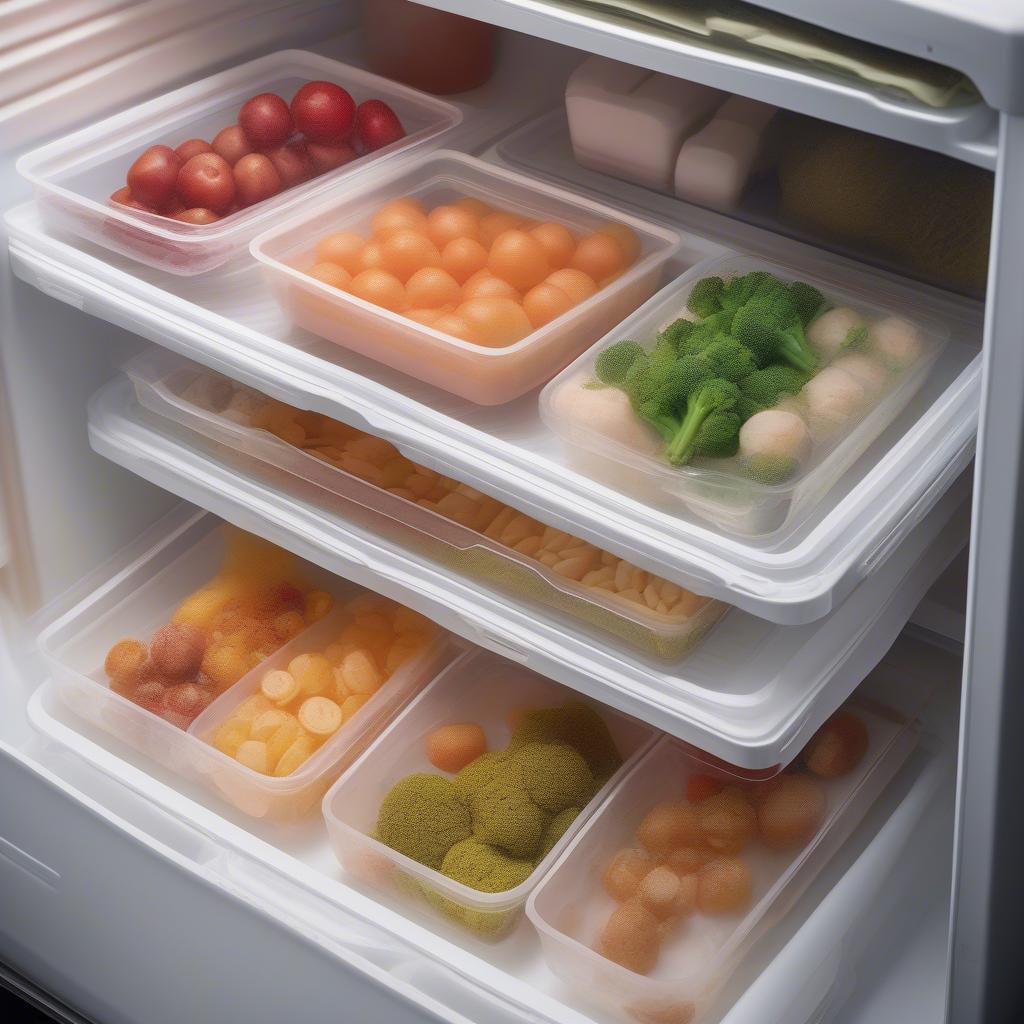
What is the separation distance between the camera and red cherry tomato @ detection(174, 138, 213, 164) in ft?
3.89

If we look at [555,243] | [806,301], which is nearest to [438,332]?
[555,243]

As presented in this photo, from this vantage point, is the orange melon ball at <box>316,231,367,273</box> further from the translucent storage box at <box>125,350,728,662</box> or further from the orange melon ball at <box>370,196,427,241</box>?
the translucent storage box at <box>125,350,728,662</box>

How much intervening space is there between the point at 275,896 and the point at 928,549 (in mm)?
592

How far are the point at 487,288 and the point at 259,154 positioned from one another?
286mm

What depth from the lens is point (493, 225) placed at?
1140 mm

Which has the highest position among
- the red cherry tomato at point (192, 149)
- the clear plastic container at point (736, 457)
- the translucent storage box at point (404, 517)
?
the red cherry tomato at point (192, 149)

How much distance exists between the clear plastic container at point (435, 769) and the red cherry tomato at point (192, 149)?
50 cm

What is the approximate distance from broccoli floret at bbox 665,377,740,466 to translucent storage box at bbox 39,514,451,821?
46cm

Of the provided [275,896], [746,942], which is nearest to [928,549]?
[746,942]

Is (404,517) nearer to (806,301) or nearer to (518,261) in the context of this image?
(518,261)

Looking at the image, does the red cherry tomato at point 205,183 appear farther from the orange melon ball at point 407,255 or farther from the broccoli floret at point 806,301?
the broccoli floret at point 806,301

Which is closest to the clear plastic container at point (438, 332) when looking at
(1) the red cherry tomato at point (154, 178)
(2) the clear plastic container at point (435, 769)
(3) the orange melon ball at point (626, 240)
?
(3) the orange melon ball at point (626, 240)

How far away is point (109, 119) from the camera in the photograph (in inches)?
47.5

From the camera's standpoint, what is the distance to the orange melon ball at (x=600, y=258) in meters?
1.09
